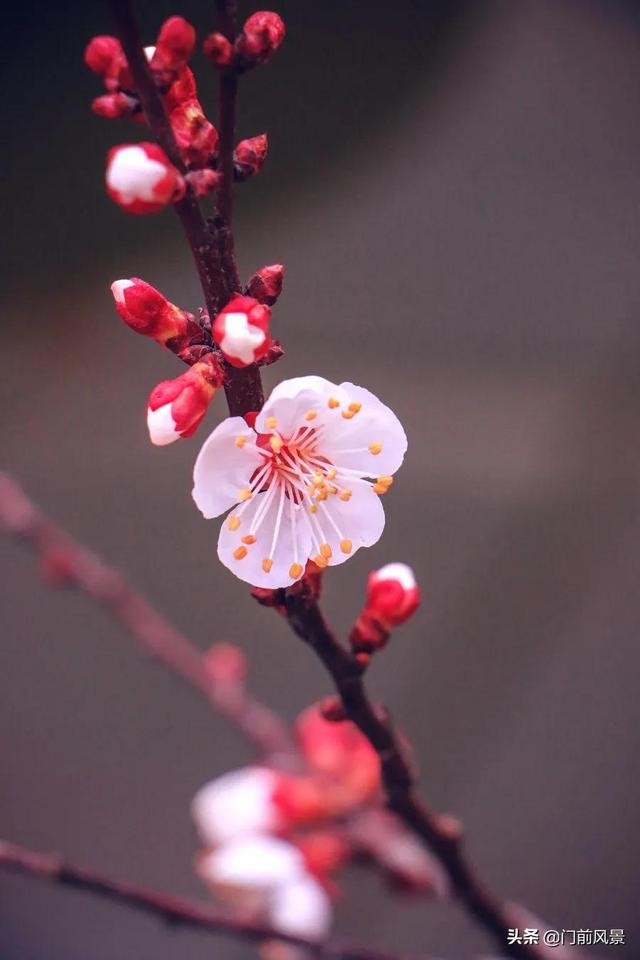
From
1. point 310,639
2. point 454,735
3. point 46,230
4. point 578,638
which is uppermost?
point 46,230

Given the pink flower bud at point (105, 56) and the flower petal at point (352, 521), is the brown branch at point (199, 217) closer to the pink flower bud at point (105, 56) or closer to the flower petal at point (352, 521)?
the pink flower bud at point (105, 56)

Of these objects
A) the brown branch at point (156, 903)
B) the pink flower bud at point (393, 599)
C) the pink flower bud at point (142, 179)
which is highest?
the pink flower bud at point (142, 179)

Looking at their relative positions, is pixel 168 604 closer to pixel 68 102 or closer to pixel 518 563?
pixel 518 563

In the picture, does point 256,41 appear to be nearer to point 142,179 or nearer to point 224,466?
point 142,179

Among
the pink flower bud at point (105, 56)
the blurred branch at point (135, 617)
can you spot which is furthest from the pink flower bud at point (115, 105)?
the blurred branch at point (135, 617)

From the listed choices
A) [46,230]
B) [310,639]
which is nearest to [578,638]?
[310,639]

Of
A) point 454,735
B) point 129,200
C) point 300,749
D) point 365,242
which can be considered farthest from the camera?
point 365,242

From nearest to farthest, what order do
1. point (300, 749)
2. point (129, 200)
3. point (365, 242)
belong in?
point (129, 200) < point (300, 749) < point (365, 242)
